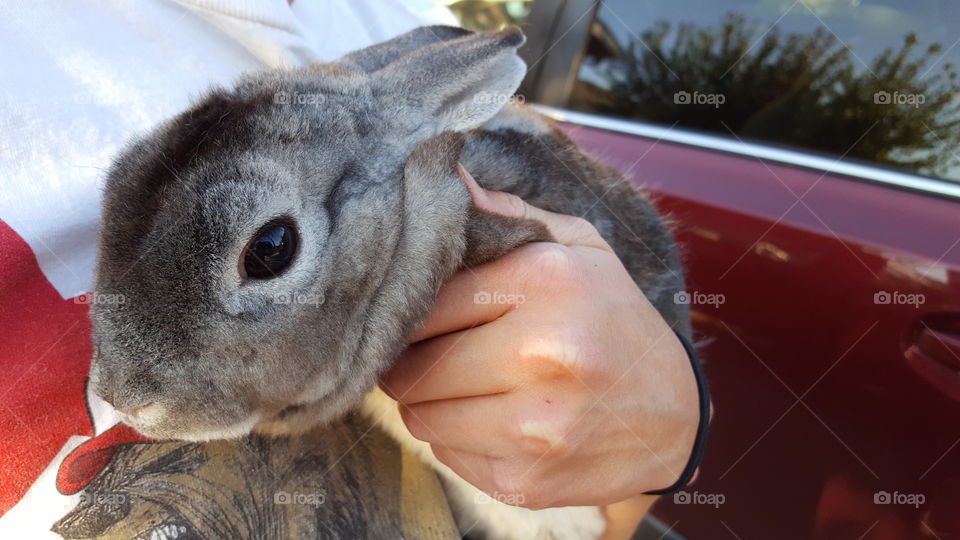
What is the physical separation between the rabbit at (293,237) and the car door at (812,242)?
1.21 meters

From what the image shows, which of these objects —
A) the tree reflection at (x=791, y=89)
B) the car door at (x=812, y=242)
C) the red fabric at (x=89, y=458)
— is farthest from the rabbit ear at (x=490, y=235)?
the tree reflection at (x=791, y=89)

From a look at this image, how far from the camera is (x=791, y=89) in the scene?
2.63m

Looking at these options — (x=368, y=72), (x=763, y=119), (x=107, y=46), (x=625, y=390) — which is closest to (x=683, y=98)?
(x=763, y=119)

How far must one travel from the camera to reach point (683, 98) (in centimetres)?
296

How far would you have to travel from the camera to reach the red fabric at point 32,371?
1331 millimetres

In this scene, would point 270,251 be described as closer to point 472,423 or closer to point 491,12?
point 472,423

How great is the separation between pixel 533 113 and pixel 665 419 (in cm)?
117

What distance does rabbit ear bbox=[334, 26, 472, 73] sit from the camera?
196 cm

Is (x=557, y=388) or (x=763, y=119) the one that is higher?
(x=763, y=119)

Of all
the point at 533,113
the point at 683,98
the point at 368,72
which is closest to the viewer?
the point at 368,72

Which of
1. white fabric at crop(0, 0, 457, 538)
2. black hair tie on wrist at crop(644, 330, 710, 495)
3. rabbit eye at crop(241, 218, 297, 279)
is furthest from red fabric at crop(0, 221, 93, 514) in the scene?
black hair tie on wrist at crop(644, 330, 710, 495)

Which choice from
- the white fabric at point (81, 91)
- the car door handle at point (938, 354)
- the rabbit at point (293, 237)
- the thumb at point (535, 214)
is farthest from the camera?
the car door handle at point (938, 354)

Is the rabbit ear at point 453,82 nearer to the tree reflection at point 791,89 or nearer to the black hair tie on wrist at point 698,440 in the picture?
the black hair tie on wrist at point 698,440

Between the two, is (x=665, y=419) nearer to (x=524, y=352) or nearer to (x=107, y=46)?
A: (x=524, y=352)
